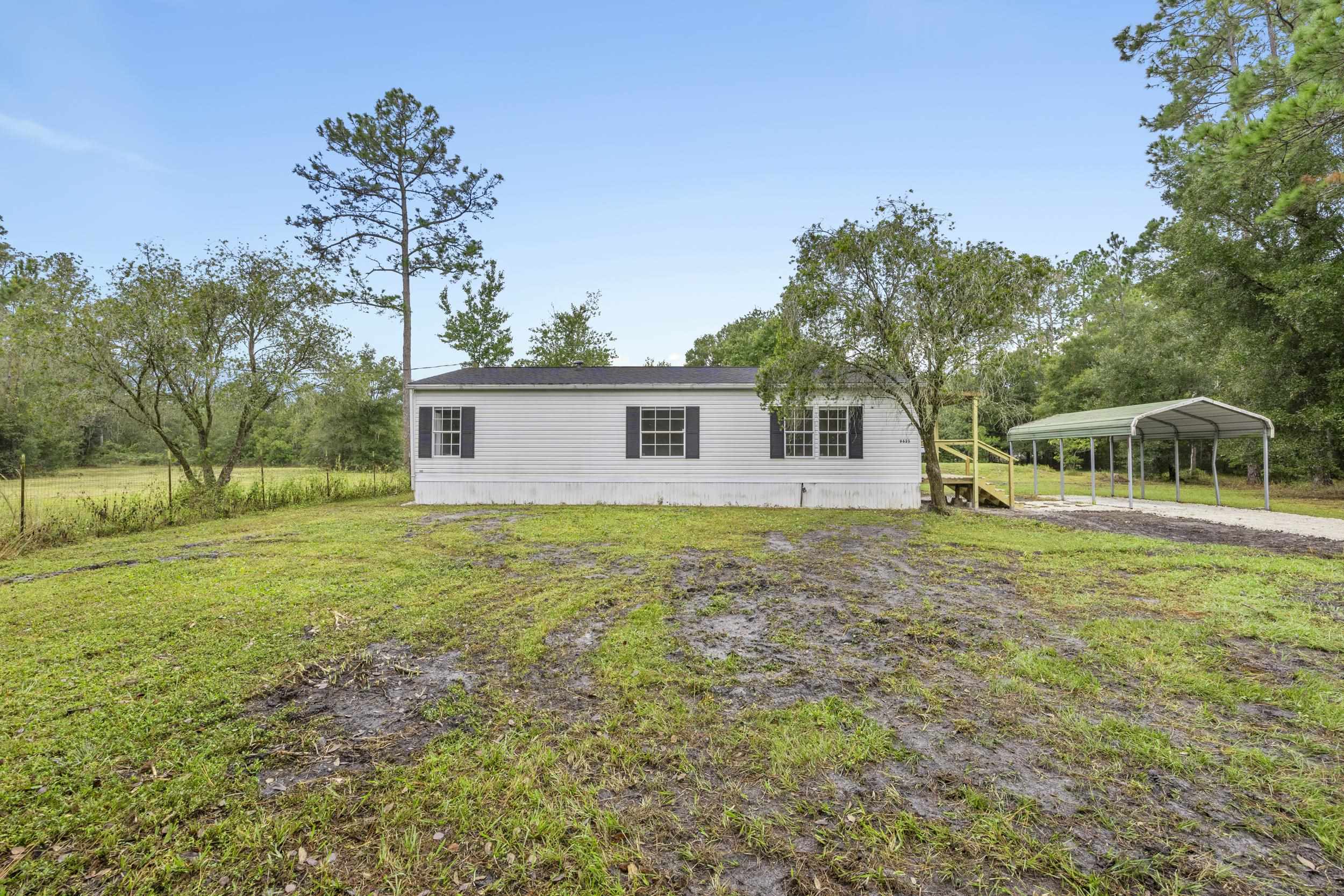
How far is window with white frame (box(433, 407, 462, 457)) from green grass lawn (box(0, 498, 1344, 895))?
6641mm

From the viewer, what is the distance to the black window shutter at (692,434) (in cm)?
1170

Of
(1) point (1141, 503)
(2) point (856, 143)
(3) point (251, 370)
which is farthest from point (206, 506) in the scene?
(1) point (1141, 503)

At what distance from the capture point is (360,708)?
2891 mm

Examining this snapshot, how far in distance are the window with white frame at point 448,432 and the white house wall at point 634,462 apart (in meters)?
0.16

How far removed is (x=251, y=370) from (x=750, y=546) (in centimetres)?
1181

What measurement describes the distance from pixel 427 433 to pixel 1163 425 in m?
18.2

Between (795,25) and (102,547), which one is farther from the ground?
(795,25)

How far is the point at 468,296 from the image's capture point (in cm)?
2686

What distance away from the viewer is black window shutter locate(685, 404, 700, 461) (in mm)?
11695

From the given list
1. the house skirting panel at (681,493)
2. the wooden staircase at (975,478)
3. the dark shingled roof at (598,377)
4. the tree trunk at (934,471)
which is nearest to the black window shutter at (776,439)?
the house skirting panel at (681,493)

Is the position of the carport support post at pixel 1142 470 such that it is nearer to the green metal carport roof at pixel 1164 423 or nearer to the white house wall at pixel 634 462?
the green metal carport roof at pixel 1164 423

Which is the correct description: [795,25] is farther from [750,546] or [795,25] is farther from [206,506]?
[206,506]

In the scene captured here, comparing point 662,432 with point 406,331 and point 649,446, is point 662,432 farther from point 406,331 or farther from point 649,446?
point 406,331

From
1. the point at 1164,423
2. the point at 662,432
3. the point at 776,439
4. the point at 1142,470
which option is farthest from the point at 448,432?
the point at 1164,423
